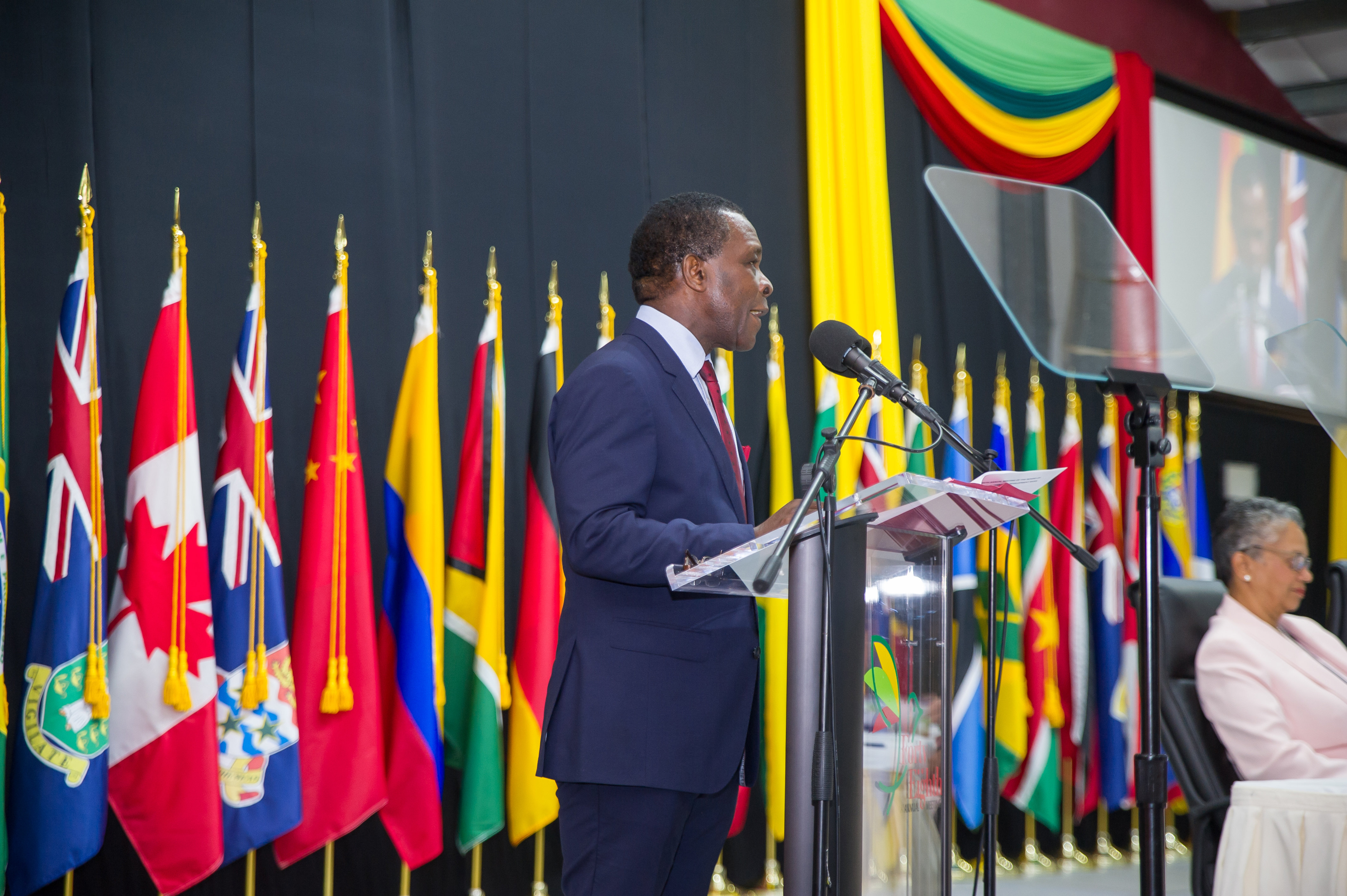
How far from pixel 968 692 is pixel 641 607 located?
289 centimetres

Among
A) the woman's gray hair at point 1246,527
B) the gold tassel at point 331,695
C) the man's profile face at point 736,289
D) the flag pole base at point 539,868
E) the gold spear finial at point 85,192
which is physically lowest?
the flag pole base at point 539,868

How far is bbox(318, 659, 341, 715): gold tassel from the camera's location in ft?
9.60

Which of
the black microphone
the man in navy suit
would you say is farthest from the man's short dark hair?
the black microphone

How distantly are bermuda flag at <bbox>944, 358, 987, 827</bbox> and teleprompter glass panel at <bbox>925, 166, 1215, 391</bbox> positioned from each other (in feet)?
2.82

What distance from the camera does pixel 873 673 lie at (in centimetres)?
147

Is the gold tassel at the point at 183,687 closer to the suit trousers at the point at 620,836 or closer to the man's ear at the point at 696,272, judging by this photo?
the suit trousers at the point at 620,836

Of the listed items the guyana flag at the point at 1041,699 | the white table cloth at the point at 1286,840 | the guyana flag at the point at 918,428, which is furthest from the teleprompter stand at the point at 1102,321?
the guyana flag at the point at 1041,699

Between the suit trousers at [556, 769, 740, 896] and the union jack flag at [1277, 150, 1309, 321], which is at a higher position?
the union jack flag at [1277, 150, 1309, 321]

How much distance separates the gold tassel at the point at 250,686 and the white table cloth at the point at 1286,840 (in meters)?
2.14

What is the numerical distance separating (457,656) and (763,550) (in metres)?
2.14

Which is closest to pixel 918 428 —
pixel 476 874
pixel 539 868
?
pixel 539 868

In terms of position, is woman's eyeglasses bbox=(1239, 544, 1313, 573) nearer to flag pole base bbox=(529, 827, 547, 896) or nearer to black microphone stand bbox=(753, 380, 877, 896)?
black microphone stand bbox=(753, 380, 877, 896)

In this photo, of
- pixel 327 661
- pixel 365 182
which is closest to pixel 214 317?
pixel 365 182

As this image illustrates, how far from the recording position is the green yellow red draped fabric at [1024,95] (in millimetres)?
4824
